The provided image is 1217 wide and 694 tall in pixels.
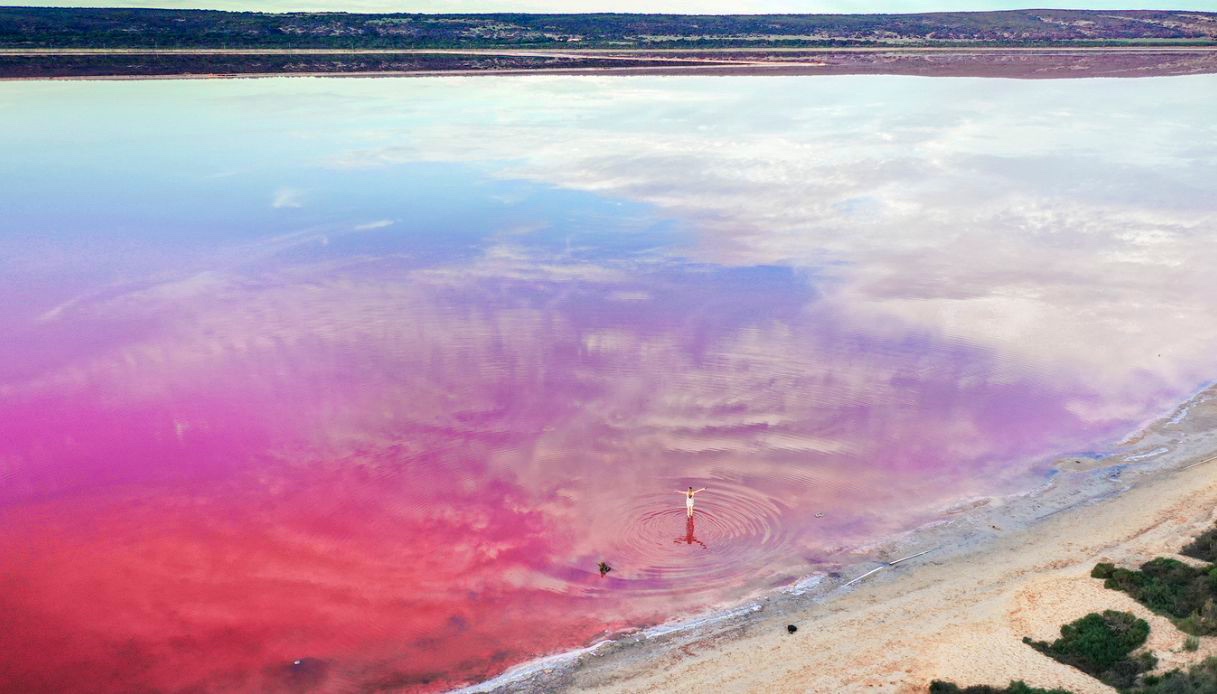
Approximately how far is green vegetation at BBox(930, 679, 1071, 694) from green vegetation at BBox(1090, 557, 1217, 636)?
1.76m

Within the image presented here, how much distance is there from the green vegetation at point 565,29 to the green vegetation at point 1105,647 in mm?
64644

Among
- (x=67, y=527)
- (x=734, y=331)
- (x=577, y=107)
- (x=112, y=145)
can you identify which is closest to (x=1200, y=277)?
(x=734, y=331)

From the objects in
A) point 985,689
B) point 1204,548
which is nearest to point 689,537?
point 985,689

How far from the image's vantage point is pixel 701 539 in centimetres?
1266

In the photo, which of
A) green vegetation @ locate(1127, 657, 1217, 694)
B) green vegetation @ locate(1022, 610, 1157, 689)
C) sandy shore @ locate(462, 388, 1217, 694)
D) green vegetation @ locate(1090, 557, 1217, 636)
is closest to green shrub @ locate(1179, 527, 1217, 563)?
sandy shore @ locate(462, 388, 1217, 694)

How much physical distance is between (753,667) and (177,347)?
40.8 ft

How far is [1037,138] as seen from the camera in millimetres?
37375

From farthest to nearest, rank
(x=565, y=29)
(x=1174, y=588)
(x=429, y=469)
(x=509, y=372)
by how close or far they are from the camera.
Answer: (x=565, y=29) < (x=509, y=372) < (x=429, y=469) < (x=1174, y=588)

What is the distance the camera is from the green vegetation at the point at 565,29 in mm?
69812

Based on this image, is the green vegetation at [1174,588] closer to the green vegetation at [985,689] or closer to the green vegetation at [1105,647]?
the green vegetation at [1105,647]

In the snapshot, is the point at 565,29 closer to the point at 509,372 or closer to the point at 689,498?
the point at 509,372

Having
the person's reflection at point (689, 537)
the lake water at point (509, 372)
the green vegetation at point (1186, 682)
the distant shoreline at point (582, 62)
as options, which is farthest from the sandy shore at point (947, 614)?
the distant shoreline at point (582, 62)

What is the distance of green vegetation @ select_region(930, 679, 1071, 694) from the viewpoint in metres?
9.34

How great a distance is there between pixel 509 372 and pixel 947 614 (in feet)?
27.9
